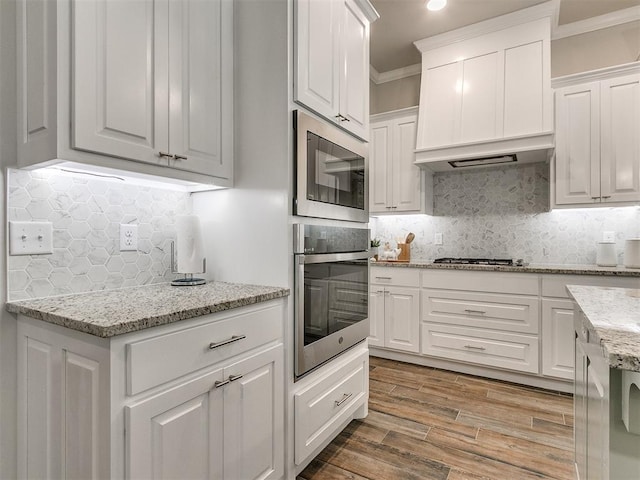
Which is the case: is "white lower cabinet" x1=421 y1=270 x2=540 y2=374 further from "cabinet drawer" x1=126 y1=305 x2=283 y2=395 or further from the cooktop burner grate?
"cabinet drawer" x1=126 y1=305 x2=283 y2=395

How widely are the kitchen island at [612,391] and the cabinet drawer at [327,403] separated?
1066 millimetres

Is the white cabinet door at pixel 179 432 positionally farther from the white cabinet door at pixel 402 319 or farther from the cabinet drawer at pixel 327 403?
the white cabinet door at pixel 402 319

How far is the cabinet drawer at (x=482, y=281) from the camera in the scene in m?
2.76

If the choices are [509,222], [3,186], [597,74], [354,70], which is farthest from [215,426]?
[597,74]

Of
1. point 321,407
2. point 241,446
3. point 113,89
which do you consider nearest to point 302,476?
point 321,407

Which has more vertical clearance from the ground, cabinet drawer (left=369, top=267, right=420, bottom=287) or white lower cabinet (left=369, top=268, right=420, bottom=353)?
cabinet drawer (left=369, top=267, right=420, bottom=287)

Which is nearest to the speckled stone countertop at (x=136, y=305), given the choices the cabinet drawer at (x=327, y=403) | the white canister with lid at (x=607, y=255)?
the cabinet drawer at (x=327, y=403)

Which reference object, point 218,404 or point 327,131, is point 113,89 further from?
point 218,404

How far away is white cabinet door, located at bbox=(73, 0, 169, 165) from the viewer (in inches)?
46.6

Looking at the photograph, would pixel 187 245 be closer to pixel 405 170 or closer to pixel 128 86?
pixel 128 86

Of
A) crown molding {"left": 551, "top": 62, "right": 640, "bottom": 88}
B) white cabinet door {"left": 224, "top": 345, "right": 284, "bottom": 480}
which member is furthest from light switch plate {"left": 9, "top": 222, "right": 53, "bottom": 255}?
crown molding {"left": 551, "top": 62, "right": 640, "bottom": 88}

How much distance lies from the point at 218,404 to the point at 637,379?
117 cm

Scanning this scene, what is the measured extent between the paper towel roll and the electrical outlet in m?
0.21

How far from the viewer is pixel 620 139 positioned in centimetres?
271
